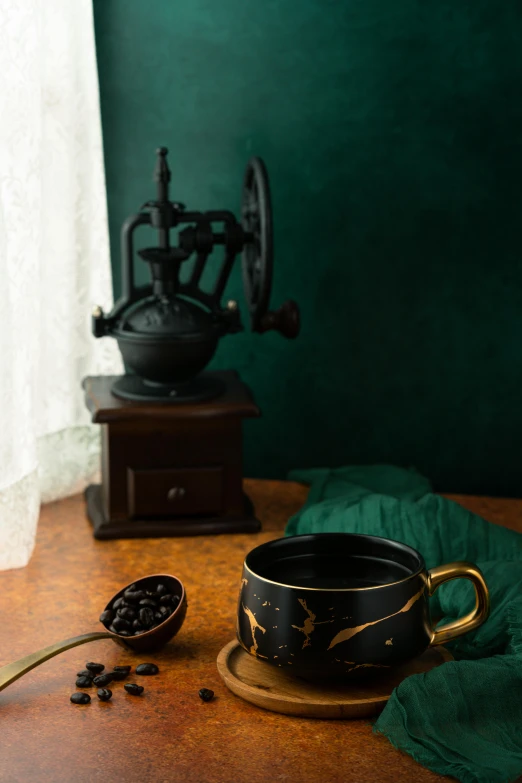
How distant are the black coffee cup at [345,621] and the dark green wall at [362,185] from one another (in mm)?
890

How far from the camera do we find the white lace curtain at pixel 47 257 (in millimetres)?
1512

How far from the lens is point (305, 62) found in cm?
185

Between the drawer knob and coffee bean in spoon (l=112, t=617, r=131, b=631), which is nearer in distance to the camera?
coffee bean in spoon (l=112, t=617, r=131, b=631)

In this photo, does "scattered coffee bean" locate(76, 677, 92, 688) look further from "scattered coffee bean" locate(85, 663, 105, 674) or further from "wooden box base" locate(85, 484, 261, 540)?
"wooden box base" locate(85, 484, 261, 540)

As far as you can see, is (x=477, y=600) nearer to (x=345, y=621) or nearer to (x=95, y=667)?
(x=345, y=621)

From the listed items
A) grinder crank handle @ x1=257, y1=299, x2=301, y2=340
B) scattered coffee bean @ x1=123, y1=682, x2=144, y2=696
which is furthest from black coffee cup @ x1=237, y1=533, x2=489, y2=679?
grinder crank handle @ x1=257, y1=299, x2=301, y2=340

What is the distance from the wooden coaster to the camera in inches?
39.9

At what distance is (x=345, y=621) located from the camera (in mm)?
980

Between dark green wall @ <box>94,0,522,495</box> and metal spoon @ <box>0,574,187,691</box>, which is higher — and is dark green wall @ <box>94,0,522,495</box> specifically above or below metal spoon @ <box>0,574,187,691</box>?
above

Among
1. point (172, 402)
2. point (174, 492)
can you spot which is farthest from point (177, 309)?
point (174, 492)

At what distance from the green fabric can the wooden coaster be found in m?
0.04

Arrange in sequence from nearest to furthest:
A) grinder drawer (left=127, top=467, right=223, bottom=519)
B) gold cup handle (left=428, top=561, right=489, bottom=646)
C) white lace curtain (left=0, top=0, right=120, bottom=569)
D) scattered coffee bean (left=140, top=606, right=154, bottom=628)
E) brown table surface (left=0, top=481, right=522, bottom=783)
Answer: brown table surface (left=0, top=481, right=522, bottom=783)
gold cup handle (left=428, top=561, right=489, bottom=646)
scattered coffee bean (left=140, top=606, right=154, bottom=628)
white lace curtain (left=0, top=0, right=120, bottom=569)
grinder drawer (left=127, top=467, right=223, bottom=519)

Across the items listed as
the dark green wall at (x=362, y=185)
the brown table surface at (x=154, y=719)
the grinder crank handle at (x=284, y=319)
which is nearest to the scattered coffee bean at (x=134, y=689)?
the brown table surface at (x=154, y=719)

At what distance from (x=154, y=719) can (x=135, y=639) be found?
0.14 m
